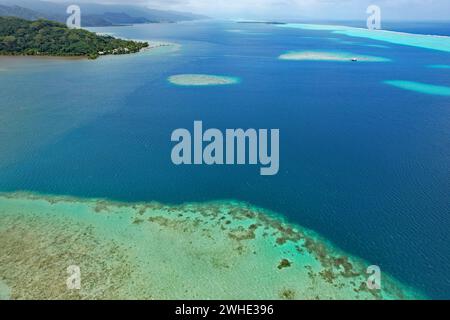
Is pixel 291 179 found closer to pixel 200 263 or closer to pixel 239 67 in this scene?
pixel 200 263

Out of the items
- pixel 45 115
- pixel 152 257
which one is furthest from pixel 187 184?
pixel 45 115

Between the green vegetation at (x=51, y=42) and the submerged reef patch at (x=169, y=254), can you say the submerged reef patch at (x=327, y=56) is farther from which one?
the submerged reef patch at (x=169, y=254)

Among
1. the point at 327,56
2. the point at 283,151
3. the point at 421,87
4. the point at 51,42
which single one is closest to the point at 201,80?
the point at 283,151

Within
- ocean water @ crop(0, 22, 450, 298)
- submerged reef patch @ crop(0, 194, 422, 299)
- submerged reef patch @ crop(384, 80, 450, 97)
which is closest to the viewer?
submerged reef patch @ crop(0, 194, 422, 299)

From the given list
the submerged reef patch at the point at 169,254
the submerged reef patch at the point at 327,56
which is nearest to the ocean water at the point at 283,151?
the submerged reef patch at the point at 169,254

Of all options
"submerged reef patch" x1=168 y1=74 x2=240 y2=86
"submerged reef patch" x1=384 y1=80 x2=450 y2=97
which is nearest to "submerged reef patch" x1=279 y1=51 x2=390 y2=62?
"submerged reef patch" x1=384 y1=80 x2=450 y2=97

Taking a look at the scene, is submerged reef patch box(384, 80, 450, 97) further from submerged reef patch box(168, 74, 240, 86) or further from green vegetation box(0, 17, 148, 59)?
green vegetation box(0, 17, 148, 59)
